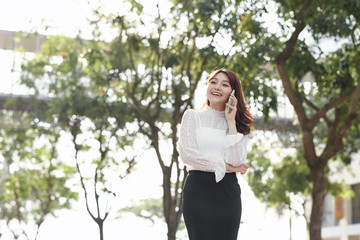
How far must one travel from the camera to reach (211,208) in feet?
12.7

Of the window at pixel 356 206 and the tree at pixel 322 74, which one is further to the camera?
the window at pixel 356 206

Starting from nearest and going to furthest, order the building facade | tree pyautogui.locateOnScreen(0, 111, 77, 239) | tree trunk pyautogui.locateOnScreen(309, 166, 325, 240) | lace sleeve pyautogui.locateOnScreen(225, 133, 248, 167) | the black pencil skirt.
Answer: the black pencil skirt < lace sleeve pyautogui.locateOnScreen(225, 133, 248, 167) < tree trunk pyautogui.locateOnScreen(309, 166, 325, 240) < tree pyautogui.locateOnScreen(0, 111, 77, 239) < the building facade

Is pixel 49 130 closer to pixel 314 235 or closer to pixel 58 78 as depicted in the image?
pixel 58 78

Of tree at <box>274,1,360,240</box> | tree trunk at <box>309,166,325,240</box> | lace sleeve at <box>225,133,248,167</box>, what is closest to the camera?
lace sleeve at <box>225,133,248,167</box>

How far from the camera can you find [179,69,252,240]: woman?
12.7ft

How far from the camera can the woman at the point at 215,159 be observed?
3.88 m

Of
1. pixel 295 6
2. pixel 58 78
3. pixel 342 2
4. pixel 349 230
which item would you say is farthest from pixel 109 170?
pixel 349 230

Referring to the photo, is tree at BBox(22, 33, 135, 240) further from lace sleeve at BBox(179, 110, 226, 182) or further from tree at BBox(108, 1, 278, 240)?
lace sleeve at BBox(179, 110, 226, 182)

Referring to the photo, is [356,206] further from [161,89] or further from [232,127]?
[232,127]

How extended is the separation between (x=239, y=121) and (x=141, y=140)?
14.6 meters

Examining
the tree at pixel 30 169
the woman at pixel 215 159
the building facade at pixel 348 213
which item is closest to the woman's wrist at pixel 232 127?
the woman at pixel 215 159

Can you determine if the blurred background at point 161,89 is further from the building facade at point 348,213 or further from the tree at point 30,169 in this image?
the building facade at point 348,213

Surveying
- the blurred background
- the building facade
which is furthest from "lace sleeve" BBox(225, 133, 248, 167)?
the building facade

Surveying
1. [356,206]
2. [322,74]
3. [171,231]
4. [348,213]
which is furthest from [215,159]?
[348,213]
